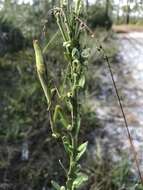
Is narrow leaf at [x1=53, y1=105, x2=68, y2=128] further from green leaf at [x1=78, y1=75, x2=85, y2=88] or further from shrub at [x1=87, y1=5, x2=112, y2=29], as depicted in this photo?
shrub at [x1=87, y1=5, x2=112, y2=29]

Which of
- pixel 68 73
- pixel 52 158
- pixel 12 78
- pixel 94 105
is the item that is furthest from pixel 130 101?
pixel 68 73

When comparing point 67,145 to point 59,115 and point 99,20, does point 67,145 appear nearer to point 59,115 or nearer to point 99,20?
point 59,115

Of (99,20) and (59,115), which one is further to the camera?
(99,20)

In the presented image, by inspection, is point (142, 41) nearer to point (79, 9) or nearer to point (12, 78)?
point (12, 78)

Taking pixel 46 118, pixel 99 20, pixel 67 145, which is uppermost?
pixel 67 145

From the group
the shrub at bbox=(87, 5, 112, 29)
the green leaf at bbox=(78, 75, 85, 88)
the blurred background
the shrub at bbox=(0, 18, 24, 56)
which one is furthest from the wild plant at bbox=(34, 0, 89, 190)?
the shrub at bbox=(87, 5, 112, 29)

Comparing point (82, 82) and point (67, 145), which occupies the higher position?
point (82, 82)

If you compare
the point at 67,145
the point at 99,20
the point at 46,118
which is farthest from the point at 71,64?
the point at 99,20

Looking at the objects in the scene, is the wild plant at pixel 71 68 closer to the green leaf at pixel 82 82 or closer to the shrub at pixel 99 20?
the green leaf at pixel 82 82

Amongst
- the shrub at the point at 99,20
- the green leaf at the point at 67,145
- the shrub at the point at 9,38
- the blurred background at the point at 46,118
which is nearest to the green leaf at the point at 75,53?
the green leaf at the point at 67,145
